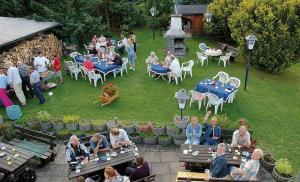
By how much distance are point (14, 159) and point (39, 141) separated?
1257 millimetres

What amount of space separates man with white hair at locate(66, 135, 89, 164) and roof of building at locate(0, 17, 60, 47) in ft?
26.0

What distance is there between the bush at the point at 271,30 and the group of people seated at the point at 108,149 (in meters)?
10.1

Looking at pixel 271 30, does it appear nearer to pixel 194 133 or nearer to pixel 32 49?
pixel 194 133

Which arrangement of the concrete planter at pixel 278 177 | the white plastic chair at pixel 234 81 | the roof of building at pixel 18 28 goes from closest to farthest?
the concrete planter at pixel 278 177 < the white plastic chair at pixel 234 81 < the roof of building at pixel 18 28

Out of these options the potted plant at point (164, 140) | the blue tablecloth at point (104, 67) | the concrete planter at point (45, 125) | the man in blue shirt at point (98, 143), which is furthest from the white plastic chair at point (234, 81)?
the concrete planter at point (45, 125)

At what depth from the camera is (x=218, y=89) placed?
1322 centimetres

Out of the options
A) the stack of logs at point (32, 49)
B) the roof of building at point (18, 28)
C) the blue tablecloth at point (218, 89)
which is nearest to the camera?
the blue tablecloth at point (218, 89)

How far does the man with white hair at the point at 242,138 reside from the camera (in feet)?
30.2

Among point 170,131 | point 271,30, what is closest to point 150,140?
point 170,131

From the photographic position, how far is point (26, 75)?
13766 mm

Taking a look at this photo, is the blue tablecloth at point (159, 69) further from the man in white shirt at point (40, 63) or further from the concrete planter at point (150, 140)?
the concrete planter at point (150, 140)

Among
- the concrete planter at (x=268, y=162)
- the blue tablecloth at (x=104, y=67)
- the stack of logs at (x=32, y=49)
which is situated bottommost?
the concrete planter at (x=268, y=162)

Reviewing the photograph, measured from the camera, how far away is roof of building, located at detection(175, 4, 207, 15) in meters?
24.0

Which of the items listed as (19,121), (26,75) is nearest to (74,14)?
(26,75)
